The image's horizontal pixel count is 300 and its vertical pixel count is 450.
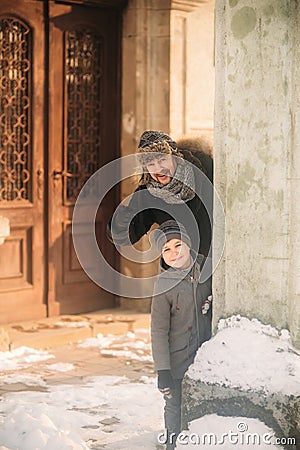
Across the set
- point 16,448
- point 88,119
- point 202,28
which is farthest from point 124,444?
point 202,28

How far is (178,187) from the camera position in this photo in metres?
4.72

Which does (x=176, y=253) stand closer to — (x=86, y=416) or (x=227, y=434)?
(x=227, y=434)

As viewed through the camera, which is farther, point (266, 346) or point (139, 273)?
point (139, 273)

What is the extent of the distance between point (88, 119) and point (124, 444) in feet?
13.7

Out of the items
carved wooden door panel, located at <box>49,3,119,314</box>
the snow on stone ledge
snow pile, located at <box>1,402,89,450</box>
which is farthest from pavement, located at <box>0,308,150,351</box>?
the snow on stone ledge

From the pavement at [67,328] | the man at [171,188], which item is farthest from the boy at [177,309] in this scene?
the pavement at [67,328]

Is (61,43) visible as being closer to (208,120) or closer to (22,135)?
(22,135)

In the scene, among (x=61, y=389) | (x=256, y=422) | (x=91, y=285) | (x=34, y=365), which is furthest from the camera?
(x=91, y=285)

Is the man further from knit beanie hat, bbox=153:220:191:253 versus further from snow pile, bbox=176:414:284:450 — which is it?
snow pile, bbox=176:414:284:450

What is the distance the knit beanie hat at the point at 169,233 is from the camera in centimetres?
456

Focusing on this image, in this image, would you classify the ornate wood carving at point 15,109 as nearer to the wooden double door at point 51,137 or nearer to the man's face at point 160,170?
the wooden double door at point 51,137

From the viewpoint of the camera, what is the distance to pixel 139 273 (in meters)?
8.60

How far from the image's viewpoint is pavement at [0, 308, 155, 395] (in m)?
6.77

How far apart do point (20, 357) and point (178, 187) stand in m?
2.99
